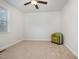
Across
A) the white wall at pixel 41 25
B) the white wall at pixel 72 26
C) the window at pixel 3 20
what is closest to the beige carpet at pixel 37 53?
the white wall at pixel 72 26

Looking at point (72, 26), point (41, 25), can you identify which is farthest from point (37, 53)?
point (41, 25)

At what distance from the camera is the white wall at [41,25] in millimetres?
6564

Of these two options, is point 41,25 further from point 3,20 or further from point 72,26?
point 72,26

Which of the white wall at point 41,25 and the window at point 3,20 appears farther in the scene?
the white wall at point 41,25

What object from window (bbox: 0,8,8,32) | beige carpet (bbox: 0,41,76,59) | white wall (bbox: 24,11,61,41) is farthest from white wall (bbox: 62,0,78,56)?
window (bbox: 0,8,8,32)

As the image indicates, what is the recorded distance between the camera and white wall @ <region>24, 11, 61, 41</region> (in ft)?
21.5

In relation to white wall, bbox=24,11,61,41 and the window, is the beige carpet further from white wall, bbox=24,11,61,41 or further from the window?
white wall, bbox=24,11,61,41

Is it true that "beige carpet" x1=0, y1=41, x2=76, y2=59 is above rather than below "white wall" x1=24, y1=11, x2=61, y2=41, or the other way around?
below

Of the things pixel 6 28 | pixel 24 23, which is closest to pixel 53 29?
pixel 24 23

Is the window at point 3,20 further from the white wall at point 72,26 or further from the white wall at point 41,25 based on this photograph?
the white wall at point 72,26

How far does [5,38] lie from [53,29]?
11.9 ft

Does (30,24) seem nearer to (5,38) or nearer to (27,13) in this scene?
(27,13)

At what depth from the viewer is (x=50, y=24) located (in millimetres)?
6645

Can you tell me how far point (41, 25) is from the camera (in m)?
6.79
